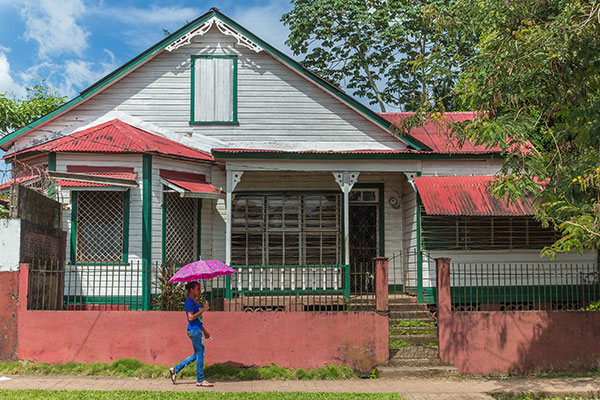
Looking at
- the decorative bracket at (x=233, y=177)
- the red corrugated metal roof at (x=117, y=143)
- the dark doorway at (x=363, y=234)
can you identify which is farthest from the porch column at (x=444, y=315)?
the red corrugated metal roof at (x=117, y=143)

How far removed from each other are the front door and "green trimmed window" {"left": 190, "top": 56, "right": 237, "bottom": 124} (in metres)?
3.51

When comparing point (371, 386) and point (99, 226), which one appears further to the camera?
point (99, 226)

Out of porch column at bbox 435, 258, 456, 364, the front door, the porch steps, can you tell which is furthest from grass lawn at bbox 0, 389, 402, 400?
the front door

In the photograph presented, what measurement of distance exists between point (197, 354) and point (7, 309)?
11.6 ft

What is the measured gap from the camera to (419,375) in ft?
33.4

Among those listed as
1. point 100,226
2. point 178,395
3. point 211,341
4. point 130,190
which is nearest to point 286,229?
point 130,190

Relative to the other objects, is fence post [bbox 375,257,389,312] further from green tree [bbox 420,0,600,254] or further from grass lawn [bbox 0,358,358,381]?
green tree [bbox 420,0,600,254]

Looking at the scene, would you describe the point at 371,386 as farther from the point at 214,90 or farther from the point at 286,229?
the point at 214,90

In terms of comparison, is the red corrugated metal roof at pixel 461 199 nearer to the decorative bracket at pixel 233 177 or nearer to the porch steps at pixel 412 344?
the porch steps at pixel 412 344

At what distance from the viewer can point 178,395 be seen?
8.66 metres

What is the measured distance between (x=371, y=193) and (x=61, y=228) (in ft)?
22.8

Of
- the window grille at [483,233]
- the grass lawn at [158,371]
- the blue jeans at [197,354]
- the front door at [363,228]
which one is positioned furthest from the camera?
the front door at [363,228]

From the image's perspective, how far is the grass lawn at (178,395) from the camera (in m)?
8.45

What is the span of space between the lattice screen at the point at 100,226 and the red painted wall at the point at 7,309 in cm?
217
